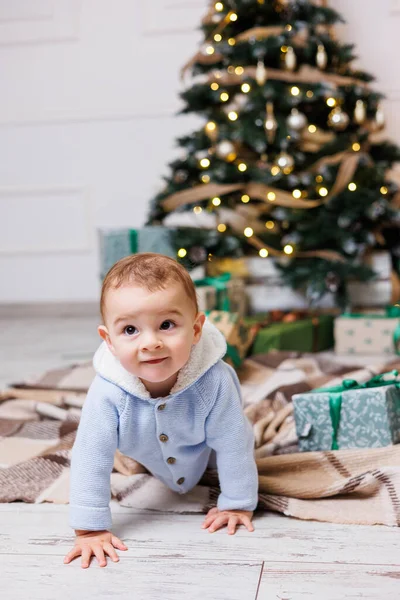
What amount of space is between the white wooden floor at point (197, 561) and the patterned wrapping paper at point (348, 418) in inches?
9.7

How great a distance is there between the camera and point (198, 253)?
2.84 metres

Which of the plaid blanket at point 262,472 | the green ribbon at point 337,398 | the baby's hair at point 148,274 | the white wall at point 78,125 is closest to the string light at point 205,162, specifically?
the white wall at point 78,125

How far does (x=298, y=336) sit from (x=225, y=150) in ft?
2.64

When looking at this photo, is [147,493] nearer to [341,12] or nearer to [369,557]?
[369,557]

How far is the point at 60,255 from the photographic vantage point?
3840 millimetres

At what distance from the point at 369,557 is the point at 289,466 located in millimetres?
308

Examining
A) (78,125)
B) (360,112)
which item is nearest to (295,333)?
(360,112)

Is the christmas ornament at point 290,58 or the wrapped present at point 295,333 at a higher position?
the christmas ornament at point 290,58

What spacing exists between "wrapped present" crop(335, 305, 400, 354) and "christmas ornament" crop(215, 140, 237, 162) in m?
0.79

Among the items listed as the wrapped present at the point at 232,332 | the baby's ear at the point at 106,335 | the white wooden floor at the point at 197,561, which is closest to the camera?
the white wooden floor at the point at 197,561

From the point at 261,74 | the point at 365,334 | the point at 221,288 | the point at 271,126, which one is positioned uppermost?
the point at 261,74

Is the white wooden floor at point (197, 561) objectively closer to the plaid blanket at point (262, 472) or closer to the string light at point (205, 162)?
the plaid blanket at point (262, 472)

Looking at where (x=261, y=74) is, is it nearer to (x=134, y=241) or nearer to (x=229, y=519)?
(x=134, y=241)

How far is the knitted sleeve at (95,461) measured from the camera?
1.08 meters
